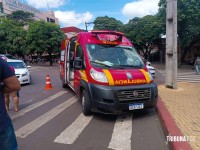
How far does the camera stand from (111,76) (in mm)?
6301

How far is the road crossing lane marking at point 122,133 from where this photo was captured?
4.79m

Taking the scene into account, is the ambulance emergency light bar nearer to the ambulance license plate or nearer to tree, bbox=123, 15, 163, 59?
the ambulance license plate

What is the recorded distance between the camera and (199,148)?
427cm

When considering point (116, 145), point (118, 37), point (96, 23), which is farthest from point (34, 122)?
point (96, 23)

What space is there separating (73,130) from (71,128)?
169mm

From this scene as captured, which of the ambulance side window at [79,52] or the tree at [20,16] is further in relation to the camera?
the tree at [20,16]

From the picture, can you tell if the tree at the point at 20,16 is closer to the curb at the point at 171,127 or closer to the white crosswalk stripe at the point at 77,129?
A: the white crosswalk stripe at the point at 77,129

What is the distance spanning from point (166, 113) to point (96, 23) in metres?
53.7

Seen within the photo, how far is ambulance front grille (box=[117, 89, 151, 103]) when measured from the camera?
6.18m

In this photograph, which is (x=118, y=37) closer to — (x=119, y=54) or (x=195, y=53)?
(x=119, y=54)

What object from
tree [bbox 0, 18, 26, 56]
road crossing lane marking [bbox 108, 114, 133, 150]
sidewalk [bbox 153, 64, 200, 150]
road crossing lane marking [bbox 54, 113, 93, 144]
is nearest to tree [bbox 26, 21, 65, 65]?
tree [bbox 0, 18, 26, 56]

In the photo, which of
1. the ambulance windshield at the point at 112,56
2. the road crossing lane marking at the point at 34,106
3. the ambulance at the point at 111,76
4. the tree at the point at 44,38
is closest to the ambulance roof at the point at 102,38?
the ambulance at the point at 111,76

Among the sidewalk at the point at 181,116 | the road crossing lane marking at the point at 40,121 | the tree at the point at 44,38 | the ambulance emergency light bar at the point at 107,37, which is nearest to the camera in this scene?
the sidewalk at the point at 181,116

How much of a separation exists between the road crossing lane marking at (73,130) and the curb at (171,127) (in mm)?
1907
